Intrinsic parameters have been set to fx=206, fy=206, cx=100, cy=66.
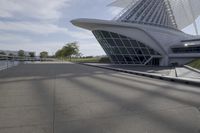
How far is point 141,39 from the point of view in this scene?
48.4m

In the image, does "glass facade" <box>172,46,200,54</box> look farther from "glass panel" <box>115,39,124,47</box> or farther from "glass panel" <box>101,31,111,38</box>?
"glass panel" <box>101,31,111,38</box>

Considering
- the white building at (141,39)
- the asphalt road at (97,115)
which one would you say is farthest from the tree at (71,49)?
the asphalt road at (97,115)

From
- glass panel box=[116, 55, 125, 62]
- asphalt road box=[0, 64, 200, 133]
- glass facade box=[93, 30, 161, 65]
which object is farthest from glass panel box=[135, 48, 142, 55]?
asphalt road box=[0, 64, 200, 133]

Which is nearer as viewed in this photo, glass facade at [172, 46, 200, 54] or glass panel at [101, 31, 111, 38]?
glass facade at [172, 46, 200, 54]

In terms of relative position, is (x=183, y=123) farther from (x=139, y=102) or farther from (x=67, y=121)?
(x=67, y=121)

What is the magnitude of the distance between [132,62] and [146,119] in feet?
154

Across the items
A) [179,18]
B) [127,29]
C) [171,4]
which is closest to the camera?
[127,29]

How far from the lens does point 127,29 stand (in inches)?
1898

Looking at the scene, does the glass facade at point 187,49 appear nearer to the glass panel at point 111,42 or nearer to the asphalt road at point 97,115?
the glass panel at point 111,42

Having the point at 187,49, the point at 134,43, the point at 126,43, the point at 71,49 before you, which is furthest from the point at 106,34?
the point at 71,49

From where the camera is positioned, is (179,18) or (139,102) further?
(179,18)

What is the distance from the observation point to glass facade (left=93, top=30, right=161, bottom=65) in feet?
160

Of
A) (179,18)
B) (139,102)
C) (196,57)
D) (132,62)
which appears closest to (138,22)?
(132,62)

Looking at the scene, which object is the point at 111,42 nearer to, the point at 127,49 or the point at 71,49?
the point at 127,49
